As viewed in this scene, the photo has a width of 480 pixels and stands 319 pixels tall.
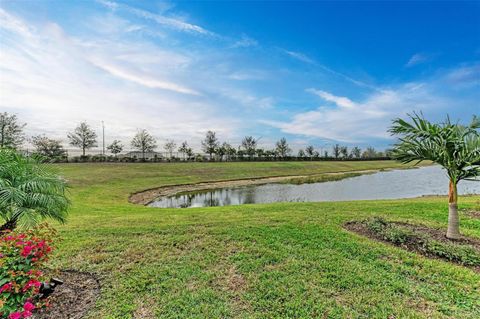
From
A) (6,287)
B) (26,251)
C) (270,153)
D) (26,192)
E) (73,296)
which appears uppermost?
(270,153)

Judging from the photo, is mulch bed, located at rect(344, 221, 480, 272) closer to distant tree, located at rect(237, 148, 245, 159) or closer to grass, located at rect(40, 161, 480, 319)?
grass, located at rect(40, 161, 480, 319)

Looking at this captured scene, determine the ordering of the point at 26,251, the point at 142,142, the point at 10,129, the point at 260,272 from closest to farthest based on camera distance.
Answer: the point at 26,251 < the point at 260,272 < the point at 10,129 < the point at 142,142

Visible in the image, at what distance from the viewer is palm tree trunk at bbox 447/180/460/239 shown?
190 inches

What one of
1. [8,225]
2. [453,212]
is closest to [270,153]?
[453,212]

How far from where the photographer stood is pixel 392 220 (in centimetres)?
642

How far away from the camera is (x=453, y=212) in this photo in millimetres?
4863

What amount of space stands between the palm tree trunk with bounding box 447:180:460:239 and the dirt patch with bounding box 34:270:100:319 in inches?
263

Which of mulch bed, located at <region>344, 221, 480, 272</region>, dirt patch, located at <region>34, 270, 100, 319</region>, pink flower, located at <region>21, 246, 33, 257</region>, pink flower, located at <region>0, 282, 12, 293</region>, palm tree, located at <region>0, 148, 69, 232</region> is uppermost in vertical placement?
palm tree, located at <region>0, 148, 69, 232</region>

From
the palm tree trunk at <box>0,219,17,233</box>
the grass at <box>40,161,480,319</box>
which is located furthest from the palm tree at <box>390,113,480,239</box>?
the palm tree trunk at <box>0,219,17,233</box>

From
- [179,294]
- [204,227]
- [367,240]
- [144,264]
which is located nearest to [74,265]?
[144,264]

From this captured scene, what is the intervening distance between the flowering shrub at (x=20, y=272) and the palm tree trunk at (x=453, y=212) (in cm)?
693

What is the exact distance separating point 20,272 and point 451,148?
23.8 feet

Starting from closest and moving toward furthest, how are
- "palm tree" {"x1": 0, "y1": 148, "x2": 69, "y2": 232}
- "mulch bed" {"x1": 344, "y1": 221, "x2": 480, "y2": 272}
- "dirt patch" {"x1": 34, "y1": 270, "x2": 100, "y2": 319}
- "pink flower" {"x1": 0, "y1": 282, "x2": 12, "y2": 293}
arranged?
"pink flower" {"x1": 0, "y1": 282, "x2": 12, "y2": 293}, "dirt patch" {"x1": 34, "y1": 270, "x2": 100, "y2": 319}, "palm tree" {"x1": 0, "y1": 148, "x2": 69, "y2": 232}, "mulch bed" {"x1": 344, "y1": 221, "x2": 480, "y2": 272}

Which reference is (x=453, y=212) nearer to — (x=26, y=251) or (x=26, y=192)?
(x=26, y=251)
